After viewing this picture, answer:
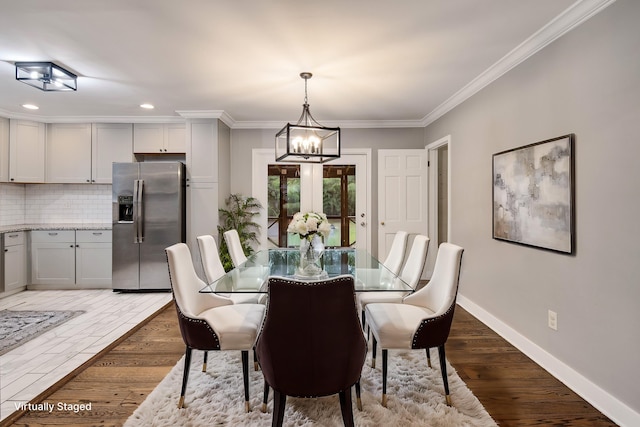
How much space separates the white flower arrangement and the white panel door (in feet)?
8.63

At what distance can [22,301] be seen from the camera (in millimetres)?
4168

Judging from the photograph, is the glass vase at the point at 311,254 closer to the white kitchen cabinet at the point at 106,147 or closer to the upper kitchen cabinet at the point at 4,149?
the white kitchen cabinet at the point at 106,147

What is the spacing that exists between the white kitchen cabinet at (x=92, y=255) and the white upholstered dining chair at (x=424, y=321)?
4.06 m

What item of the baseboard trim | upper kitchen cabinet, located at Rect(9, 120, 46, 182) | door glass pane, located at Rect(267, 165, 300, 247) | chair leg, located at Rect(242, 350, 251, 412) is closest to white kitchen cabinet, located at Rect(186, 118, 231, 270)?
door glass pane, located at Rect(267, 165, 300, 247)

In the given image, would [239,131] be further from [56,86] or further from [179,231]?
[56,86]

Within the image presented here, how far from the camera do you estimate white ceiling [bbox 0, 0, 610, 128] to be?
7.02 ft

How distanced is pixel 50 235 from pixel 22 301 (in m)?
0.91

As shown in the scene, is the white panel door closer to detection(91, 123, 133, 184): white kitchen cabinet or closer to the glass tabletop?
the glass tabletop

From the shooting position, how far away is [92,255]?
468cm

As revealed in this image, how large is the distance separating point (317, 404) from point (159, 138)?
14.2 ft

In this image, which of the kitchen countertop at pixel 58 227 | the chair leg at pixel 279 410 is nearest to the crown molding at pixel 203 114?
the kitchen countertop at pixel 58 227

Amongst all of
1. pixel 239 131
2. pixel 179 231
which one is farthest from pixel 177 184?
pixel 239 131

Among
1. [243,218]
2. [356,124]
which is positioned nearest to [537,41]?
[356,124]

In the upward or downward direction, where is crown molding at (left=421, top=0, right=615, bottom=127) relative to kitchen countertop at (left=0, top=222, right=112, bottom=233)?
upward
